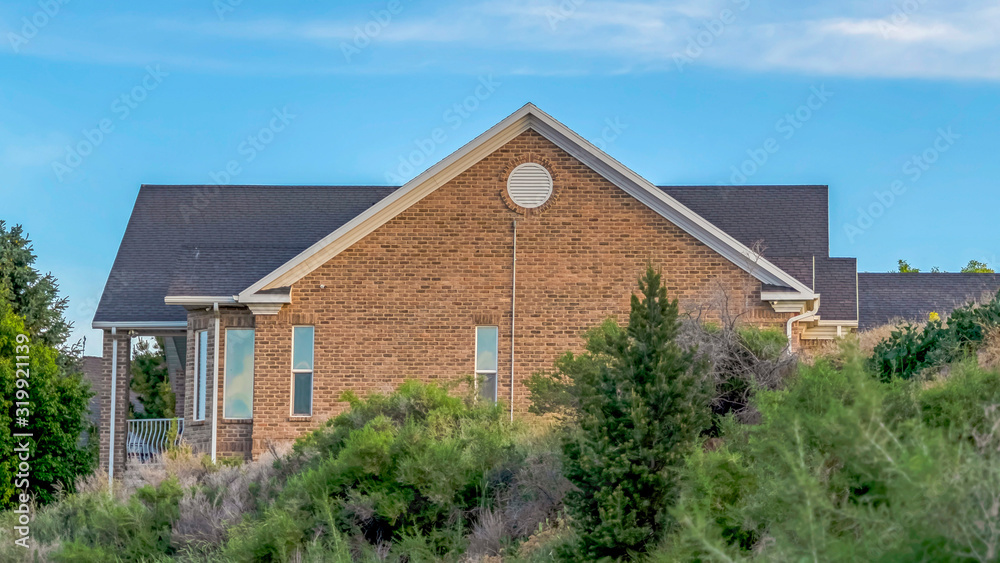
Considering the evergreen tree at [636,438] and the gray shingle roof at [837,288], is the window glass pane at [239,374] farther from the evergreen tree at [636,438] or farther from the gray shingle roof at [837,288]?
the gray shingle roof at [837,288]

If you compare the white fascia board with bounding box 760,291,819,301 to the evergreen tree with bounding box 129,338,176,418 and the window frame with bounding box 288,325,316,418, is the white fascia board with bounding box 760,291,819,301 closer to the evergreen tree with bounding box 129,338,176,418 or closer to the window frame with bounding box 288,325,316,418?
the window frame with bounding box 288,325,316,418

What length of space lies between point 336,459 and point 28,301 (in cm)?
1904

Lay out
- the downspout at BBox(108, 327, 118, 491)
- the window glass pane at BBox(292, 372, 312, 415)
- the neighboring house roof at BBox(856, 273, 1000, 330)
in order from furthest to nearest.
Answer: the neighboring house roof at BBox(856, 273, 1000, 330), the downspout at BBox(108, 327, 118, 491), the window glass pane at BBox(292, 372, 312, 415)

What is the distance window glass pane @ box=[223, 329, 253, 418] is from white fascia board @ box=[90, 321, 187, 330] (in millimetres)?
2471

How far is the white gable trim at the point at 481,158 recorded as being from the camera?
19250 mm

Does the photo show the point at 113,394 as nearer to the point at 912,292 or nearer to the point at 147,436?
the point at 147,436

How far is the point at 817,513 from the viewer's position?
5613mm

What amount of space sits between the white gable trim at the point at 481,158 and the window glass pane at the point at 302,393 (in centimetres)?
184

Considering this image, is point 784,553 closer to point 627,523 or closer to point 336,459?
point 627,523

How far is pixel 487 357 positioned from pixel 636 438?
10.3 m

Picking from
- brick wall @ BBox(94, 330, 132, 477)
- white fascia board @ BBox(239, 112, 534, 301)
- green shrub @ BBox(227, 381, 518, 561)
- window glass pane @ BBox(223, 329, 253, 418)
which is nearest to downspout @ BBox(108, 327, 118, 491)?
brick wall @ BBox(94, 330, 132, 477)

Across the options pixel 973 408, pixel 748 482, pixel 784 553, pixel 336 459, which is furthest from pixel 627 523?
pixel 336 459

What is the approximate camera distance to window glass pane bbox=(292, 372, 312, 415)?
19.7 metres

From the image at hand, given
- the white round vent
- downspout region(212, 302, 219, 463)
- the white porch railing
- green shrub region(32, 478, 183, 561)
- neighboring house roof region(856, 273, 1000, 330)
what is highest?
the white round vent
